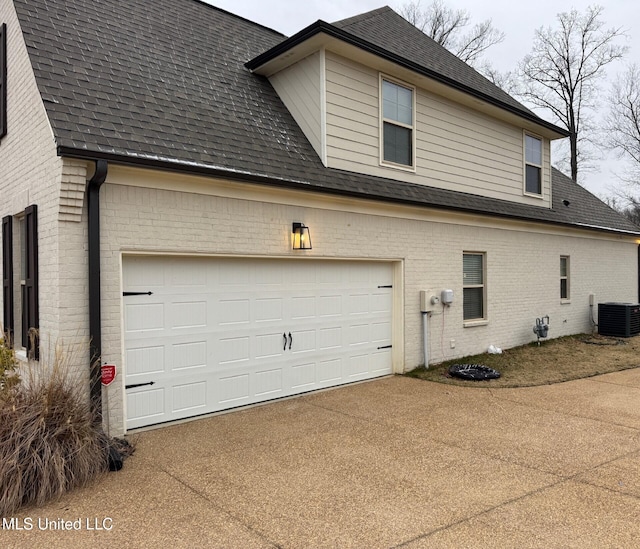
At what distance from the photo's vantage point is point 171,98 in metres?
6.89

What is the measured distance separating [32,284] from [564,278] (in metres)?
12.0

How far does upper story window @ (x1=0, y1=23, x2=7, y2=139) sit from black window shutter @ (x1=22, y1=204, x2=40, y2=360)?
5.94 ft

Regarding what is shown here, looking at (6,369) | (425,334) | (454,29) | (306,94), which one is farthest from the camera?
(454,29)

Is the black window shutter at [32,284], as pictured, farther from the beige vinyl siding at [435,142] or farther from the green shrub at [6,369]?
the beige vinyl siding at [435,142]

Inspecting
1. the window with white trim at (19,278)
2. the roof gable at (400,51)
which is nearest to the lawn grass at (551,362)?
the roof gable at (400,51)

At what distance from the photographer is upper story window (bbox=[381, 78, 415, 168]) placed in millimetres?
8961

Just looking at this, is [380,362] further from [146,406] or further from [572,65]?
[572,65]

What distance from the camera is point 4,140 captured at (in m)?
7.03

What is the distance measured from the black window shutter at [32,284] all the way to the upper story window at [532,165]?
10.5 metres

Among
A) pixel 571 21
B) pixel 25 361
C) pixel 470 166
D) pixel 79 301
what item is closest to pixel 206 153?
pixel 79 301

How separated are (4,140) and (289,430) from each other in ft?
18.5

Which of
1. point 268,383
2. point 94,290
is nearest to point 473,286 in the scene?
point 268,383

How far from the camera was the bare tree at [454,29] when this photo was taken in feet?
83.4

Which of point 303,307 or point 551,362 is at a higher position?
point 303,307
